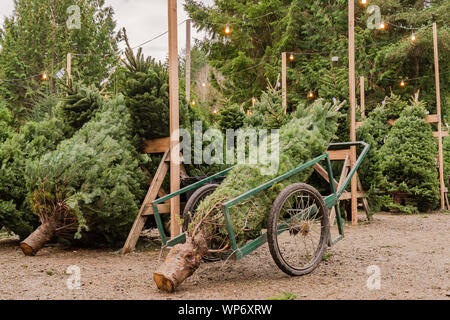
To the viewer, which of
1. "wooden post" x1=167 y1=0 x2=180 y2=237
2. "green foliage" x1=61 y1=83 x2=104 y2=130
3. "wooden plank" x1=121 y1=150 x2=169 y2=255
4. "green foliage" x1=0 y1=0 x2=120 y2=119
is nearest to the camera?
"wooden post" x1=167 y1=0 x2=180 y2=237

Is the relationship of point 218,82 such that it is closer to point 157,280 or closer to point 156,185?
point 156,185

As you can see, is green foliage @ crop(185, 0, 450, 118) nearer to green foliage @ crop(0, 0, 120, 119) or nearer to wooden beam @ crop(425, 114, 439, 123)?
green foliage @ crop(0, 0, 120, 119)

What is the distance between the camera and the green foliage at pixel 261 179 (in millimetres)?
3574

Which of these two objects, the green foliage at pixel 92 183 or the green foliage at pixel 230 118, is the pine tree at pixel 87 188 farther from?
the green foliage at pixel 230 118

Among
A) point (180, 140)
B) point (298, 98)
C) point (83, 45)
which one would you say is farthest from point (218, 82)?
point (180, 140)

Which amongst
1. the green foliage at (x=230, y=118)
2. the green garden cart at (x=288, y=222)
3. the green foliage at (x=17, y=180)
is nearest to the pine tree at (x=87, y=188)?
the green foliage at (x=17, y=180)

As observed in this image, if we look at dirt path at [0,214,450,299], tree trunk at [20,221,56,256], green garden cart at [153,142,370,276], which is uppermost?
green garden cart at [153,142,370,276]

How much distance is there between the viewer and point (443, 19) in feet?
56.3

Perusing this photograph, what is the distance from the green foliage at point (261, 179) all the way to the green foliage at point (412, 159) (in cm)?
595

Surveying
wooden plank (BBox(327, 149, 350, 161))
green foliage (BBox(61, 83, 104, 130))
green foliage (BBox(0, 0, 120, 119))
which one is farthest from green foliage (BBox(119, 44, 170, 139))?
green foliage (BBox(0, 0, 120, 119))

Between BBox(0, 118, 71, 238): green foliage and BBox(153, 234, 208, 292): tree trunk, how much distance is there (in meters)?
2.74

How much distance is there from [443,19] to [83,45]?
50.9 ft

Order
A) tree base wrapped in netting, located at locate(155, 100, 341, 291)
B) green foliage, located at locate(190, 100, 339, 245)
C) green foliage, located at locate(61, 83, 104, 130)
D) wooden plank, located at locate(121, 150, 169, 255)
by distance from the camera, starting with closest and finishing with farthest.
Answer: tree base wrapped in netting, located at locate(155, 100, 341, 291)
green foliage, located at locate(190, 100, 339, 245)
wooden plank, located at locate(121, 150, 169, 255)
green foliage, located at locate(61, 83, 104, 130)

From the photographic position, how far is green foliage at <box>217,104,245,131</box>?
789cm
